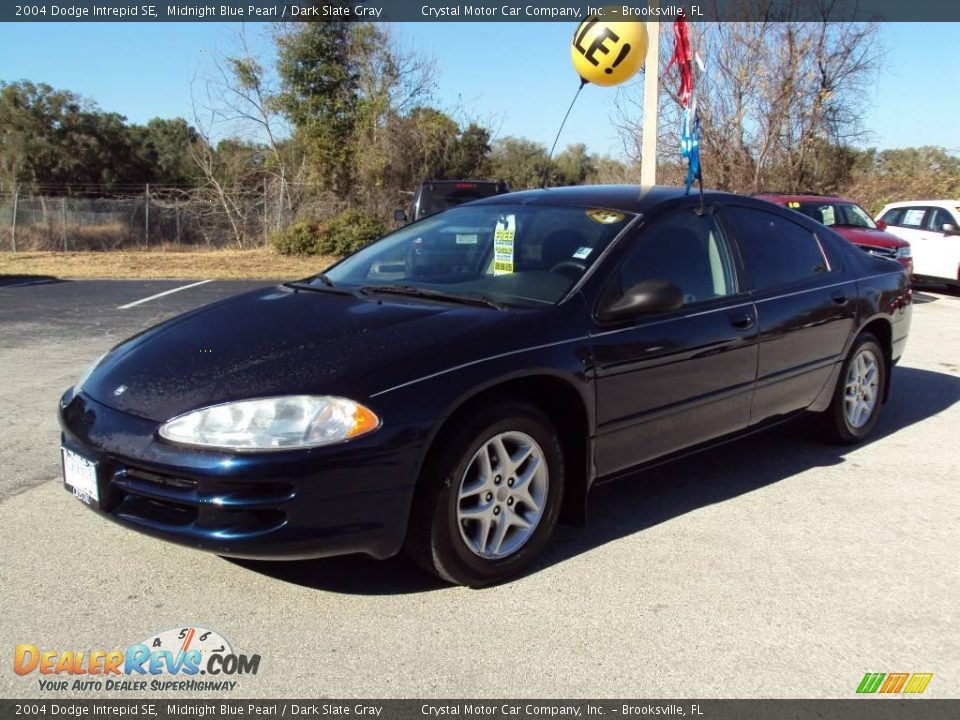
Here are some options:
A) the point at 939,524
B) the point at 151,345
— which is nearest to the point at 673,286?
the point at 939,524

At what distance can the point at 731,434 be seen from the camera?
4492mm

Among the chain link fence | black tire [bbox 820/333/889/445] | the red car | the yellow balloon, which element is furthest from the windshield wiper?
the chain link fence

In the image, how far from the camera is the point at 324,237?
20344 mm

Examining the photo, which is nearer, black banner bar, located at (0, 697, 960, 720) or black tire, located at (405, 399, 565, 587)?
black banner bar, located at (0, 697, 960, 720)

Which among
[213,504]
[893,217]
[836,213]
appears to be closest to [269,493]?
[213,504]

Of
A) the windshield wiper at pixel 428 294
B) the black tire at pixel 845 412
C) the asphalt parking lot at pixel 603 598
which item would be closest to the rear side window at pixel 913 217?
the black tire at pixel 845 412

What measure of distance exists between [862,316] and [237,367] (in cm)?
383

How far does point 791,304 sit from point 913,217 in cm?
1260

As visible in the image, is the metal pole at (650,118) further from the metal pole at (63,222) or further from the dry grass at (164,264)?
the metal pole at (63,222)

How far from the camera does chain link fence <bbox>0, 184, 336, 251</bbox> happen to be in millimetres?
22438

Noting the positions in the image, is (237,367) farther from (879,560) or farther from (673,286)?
(879,560)

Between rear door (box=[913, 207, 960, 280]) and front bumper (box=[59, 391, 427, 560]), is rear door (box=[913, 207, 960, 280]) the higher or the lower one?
the higher one

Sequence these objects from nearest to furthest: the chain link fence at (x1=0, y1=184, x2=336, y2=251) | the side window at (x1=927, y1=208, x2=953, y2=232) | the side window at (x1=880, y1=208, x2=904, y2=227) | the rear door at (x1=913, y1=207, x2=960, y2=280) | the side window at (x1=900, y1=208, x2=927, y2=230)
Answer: the rear door at (x1=913, y1=207, x2=960, y2=280) < the side window at (x1=927, y1=208, x2=953, y2=232) < the side window at (x1=900, y1=208, x2=927, y2=230) < the side window at (x1=880, y1=208, x2=904, y2=227) < the chain link fence at (x1=0, y1=184, x2=336, y2=251)

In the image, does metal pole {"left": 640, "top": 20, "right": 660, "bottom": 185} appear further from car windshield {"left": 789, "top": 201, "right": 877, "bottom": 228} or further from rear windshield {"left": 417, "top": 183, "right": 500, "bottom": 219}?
rear windshield {"left": 417, "top": 183, "right": 500, "bottom": 219}
